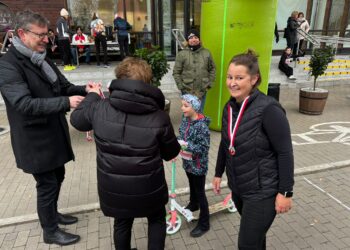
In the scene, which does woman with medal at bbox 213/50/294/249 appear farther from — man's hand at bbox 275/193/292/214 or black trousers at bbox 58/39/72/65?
black trousers at bbox 58/39/72/65

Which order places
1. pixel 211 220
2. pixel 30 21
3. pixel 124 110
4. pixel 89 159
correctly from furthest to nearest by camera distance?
1. pixel 89 159
2. pixel 211 220
3. pixel 30 21
4. pixel 124 110

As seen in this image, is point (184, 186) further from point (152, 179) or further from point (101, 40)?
point (101, 40)

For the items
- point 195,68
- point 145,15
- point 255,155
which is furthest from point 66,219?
point 145,15

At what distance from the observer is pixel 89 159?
526cm

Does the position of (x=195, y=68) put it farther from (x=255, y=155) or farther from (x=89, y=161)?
(x=255, y=155)

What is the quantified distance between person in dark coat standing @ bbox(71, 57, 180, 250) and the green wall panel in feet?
13.0

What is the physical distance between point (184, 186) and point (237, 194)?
79.7 inches

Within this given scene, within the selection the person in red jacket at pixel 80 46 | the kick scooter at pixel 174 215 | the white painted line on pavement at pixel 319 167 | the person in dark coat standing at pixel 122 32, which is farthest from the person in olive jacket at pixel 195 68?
the person in red jacket at pixel 80 46

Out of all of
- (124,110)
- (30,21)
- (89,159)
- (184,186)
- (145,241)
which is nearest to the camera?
(124,110)

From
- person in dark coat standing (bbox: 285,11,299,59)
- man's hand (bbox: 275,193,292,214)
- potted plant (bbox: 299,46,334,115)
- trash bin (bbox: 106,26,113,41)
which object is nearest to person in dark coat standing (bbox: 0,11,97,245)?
man's hand (bbox: 275,193,292,214)

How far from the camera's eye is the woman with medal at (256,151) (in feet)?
6.51

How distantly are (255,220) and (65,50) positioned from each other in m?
9.92

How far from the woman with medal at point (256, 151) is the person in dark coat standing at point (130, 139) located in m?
0.50

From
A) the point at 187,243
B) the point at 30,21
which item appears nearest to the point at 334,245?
the point at 187,243
